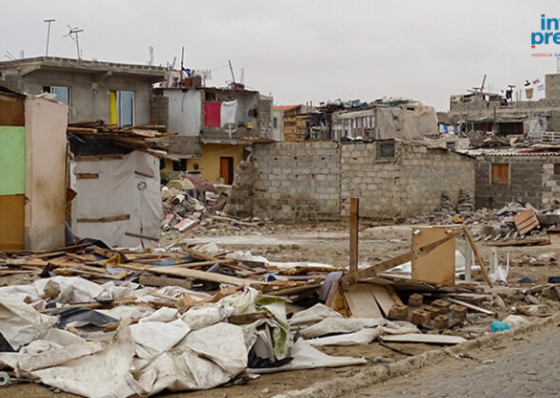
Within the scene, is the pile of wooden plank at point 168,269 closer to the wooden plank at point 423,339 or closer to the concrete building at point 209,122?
the wooden plank at point 423,339

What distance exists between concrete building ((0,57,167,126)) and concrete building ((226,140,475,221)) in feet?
31.5

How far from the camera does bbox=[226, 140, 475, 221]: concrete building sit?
85.9ft

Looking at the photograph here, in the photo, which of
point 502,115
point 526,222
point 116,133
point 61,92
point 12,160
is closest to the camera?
point 12,160

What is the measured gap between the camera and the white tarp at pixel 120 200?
14.6m

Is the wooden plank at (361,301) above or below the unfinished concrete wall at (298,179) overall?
below

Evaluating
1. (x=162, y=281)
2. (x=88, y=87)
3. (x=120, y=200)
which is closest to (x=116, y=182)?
(x=120, y=200)

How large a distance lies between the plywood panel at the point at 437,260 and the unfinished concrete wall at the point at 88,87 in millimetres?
24144

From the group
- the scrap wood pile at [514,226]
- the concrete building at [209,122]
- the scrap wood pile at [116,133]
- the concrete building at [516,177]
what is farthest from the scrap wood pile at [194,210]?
the concrete building at [516,177]

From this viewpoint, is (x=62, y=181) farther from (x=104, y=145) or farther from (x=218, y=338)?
(x=218, y=338)

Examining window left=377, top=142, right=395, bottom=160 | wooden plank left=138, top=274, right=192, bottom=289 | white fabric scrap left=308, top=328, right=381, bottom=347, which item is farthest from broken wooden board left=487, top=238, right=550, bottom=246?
white fabric scrap left=308, top=328, right=381, bottom=347

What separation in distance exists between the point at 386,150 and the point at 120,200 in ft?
43.0

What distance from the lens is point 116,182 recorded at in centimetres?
1486

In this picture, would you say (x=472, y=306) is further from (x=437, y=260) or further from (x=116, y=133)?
(x=116, y=133)

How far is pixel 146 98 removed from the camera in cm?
3572
